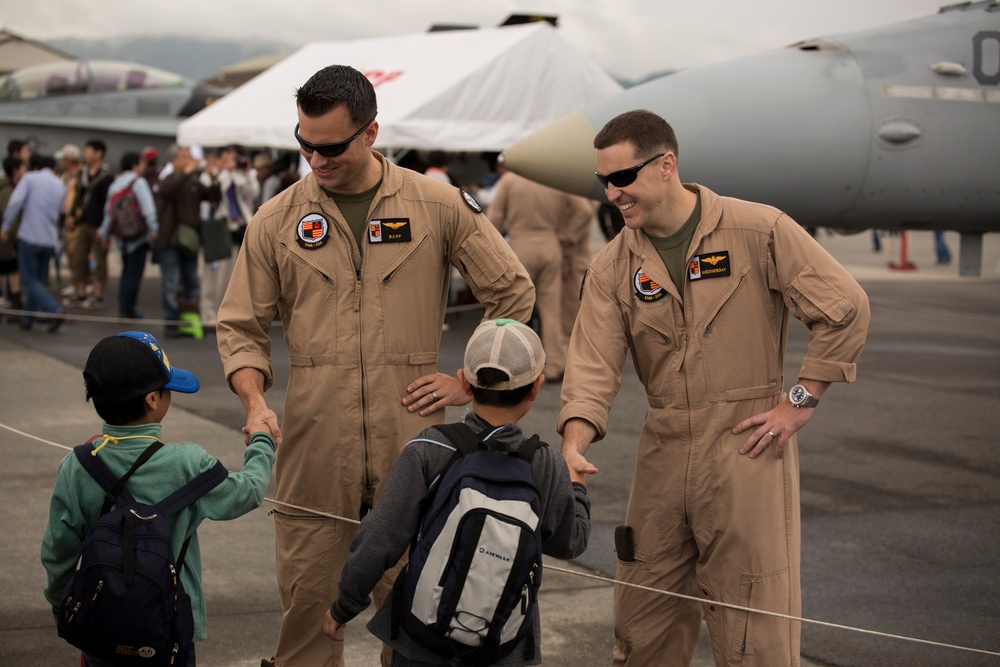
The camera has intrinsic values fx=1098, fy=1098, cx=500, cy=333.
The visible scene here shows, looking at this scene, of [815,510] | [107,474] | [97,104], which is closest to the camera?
[107,474]

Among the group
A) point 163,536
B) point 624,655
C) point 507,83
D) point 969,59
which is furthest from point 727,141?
point 507,83

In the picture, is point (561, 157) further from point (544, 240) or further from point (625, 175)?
point (544, 240)

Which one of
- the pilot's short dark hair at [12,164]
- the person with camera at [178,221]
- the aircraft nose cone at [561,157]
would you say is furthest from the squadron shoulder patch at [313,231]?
the pilot's short dark hair at [12,164]

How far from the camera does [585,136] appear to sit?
17.5ft

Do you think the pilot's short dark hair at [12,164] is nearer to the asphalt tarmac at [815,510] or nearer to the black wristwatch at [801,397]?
the asphalt tarmac at [815,510]

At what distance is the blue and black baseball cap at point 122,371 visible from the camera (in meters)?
2.74

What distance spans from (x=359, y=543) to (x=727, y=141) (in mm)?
3606

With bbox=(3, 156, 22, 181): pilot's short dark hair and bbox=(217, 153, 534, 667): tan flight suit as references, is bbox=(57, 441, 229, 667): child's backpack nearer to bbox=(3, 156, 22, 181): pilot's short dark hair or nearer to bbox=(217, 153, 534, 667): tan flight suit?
bbox=(217, 153, 534, 667): tan flight suit

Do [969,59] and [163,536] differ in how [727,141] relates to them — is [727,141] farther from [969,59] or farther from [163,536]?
[163,536]

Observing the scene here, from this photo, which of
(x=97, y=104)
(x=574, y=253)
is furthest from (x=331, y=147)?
(x=97, y=104)

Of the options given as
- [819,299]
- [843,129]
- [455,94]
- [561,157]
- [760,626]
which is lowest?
[760,626]

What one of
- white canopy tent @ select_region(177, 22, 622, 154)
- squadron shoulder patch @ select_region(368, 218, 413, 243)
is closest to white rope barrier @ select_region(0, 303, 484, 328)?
white canopy tent @ select_region(177, 22, 622, 154)

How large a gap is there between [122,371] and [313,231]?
76 centimetres

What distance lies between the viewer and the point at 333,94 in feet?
10.1
